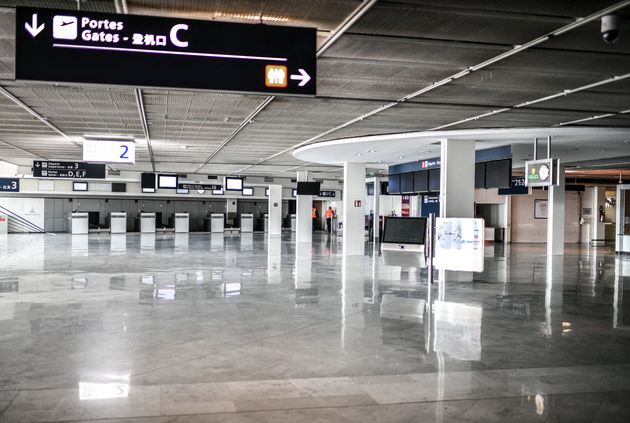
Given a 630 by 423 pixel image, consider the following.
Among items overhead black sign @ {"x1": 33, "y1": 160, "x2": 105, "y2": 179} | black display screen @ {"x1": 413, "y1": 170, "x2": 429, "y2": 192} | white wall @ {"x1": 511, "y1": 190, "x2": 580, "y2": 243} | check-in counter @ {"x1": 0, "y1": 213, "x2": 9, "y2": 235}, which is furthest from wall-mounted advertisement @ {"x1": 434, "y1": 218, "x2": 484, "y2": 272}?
check-in counter @ {"x1": 0, "y1": 213, "x2": 9, "y2": 235}

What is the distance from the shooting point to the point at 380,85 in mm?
8688

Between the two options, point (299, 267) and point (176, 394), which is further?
point (299, 267)

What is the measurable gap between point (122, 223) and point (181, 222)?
4120 millimetres

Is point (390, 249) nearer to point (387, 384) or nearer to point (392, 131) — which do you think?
point (392, 131)

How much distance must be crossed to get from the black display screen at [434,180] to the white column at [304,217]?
11066 millimetres

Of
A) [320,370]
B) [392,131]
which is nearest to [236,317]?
[320,370]

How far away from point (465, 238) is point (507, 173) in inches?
146

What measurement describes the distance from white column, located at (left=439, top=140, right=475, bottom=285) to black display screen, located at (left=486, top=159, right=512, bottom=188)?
145 cm

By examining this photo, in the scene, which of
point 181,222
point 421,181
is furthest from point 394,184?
point 181,222

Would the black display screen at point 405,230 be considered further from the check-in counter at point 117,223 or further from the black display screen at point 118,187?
the black display screen at point 118,187

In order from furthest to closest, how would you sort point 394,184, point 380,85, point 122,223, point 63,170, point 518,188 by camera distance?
point 122,223
point 518,188
point 394,184
point 63,170
point 380,85

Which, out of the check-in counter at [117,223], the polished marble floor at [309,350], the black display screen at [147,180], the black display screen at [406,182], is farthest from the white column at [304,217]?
the polished marble floor at [309,350]

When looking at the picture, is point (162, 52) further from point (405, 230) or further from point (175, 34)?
point (405, 230)

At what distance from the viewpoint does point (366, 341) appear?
22.6ft
